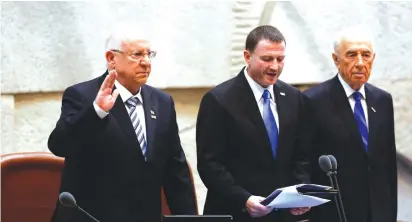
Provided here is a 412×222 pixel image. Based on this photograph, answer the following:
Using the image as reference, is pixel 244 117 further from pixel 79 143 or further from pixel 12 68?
pixel 12 68

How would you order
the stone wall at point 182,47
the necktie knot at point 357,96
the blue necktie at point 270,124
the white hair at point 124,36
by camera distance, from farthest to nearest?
the stone wall at point 182,47 → the necktie knot at point 357,96 → the blue necktie at point 270,124 → the white hair at point 124,36

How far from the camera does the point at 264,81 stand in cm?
406

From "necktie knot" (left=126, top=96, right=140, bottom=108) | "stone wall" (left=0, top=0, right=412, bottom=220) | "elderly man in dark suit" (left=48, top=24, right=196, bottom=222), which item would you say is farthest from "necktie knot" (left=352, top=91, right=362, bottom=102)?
"stone wall" (left=0, top=0, right=412, bottom=220)

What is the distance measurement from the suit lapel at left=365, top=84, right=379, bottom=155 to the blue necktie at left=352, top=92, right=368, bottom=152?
19 mm

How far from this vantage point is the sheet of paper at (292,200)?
3.68m

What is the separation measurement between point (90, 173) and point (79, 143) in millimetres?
144

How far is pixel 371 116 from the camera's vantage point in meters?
4.33

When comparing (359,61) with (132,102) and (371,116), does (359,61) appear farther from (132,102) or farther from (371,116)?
(132,102)

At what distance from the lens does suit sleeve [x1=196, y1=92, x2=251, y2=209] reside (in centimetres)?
396

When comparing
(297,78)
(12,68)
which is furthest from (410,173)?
(12,68)

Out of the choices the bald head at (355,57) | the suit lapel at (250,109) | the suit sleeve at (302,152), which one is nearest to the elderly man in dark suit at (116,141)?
the suit lapel at (250,109)

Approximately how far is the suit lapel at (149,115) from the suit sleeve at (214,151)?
23 centimetres

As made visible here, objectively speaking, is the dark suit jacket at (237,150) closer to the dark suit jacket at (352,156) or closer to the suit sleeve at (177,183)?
the suit sleeve at (177,183)

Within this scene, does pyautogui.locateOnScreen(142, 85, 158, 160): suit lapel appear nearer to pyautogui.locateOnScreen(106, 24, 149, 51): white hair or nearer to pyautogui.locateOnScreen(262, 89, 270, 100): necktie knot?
pyautogui.locateOnScreen(106, 24, 149, 51): white hair
